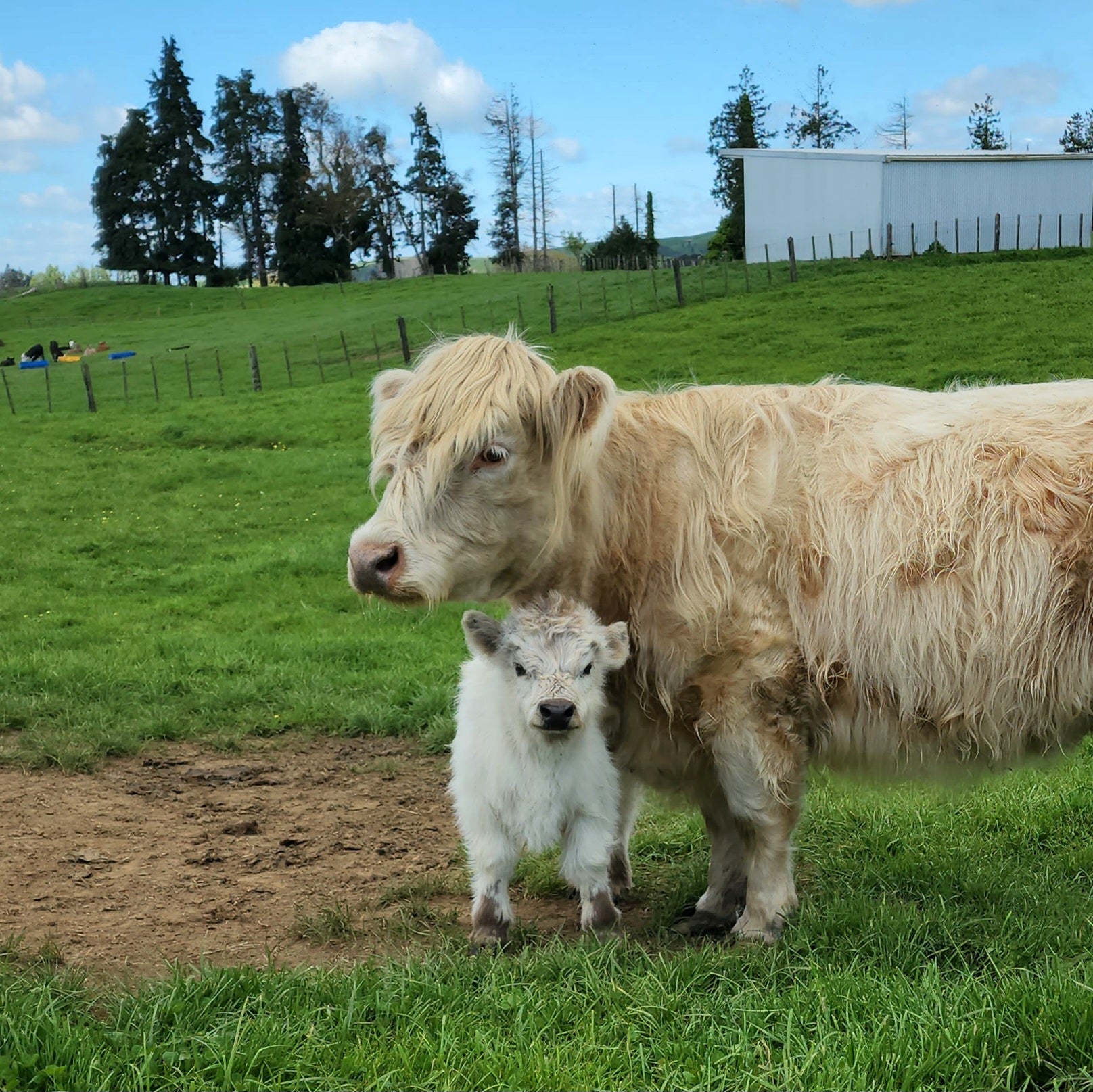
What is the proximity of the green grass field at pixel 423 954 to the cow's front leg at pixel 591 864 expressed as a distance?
0.79 ft

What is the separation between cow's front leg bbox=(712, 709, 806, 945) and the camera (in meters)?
4.66

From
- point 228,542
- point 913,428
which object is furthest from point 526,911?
point 228,542

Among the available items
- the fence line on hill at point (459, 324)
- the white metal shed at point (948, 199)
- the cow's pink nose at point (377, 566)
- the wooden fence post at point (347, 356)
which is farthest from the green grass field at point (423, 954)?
the white metal shed at point (948, 199)

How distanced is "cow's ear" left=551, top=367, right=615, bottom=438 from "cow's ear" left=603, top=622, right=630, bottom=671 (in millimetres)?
753

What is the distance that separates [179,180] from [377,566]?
279ft

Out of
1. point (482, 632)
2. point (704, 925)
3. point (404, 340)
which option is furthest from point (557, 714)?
point (404, 340)

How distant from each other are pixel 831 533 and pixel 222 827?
372 centimetres

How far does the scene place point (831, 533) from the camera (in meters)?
4.69

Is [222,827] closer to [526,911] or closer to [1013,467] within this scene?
[526,911]

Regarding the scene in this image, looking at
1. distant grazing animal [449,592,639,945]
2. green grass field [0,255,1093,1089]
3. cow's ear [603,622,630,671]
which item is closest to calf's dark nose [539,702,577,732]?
distant grazing animal [449,592,639,945]

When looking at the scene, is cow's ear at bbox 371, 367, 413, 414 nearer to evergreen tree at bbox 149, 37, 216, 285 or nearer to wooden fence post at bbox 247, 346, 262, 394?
wooden fence post at bbox 247, 346, 262, 394

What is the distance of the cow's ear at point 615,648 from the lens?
4.57 meters

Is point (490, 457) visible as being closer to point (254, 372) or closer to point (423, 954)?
point (423, 954)

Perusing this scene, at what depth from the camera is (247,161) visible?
83.9 m
